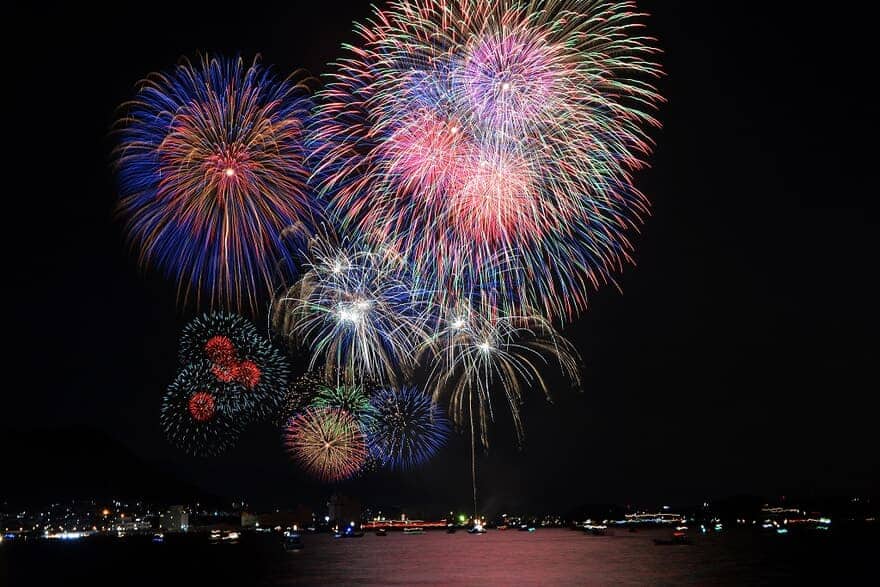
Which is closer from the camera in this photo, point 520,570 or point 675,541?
point 520,570

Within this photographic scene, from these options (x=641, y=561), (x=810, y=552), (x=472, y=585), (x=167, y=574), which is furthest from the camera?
(x=810, y=552)

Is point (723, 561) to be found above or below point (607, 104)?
below

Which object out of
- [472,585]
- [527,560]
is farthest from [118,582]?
[527,560]

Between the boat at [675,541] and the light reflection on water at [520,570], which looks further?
the boat at [675,541]

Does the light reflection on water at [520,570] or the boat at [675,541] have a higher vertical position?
the boat at [675,541]

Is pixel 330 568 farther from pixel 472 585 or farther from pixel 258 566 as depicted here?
pixel 472 585

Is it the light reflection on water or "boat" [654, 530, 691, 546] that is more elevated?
"boat" [654, 530, 691, 546]

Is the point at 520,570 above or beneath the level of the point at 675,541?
beneath

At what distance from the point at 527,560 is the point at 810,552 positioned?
167ft

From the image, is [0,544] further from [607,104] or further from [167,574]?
[167,574]

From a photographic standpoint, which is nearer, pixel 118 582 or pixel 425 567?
pixel 118 582

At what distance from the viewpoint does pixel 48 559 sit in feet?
404

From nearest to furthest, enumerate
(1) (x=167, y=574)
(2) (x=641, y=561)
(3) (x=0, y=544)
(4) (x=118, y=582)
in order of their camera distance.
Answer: (3) (x=0, y=544)
(4) (x=118, y=582)
(1) (x=167, y=574)
(2) (x=641, y=561)

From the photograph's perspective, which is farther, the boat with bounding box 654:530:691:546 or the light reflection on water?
the boat with bounding box 654:530:691:546
